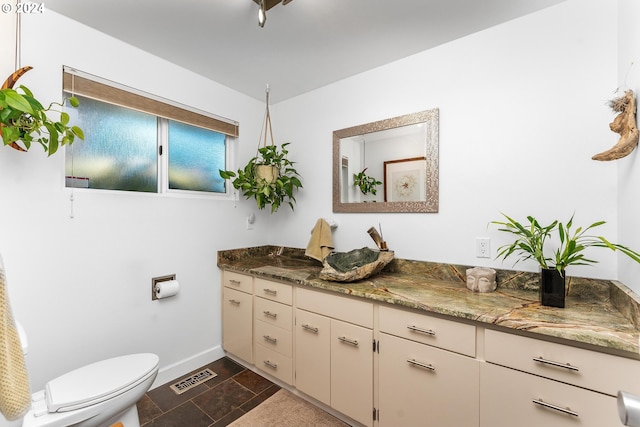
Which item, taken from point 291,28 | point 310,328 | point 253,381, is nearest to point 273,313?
point 310,328

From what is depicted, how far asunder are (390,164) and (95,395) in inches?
83.1

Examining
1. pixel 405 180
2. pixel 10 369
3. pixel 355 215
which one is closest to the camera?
pixel 10 369

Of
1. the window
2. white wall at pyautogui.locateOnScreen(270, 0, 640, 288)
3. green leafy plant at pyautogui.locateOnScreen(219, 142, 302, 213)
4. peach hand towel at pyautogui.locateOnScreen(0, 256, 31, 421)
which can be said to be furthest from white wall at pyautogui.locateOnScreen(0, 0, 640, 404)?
peach hand towel at pyautogui.locateOnScreen(0, 256, 31, 421)

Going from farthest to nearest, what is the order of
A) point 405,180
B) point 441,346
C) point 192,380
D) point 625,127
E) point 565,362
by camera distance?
point 192,380, point 405,180, point 441,346, point 625,127, point 565,362

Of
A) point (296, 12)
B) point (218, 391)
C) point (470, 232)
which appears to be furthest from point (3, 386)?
point (470, 232)

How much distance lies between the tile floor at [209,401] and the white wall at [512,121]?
1373 millimetres

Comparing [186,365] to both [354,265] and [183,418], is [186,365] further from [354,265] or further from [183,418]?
[354,265]

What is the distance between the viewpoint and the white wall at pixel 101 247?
4.96ft

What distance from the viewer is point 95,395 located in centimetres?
127

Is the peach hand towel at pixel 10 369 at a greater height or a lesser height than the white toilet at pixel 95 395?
greater

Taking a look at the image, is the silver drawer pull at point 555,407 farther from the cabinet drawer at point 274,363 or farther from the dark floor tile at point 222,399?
the dark floor tile at point 222,399

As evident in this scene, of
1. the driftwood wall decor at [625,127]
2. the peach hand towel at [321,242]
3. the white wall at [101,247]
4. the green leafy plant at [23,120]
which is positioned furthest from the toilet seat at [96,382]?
the driftwood wall decor at [625,127]

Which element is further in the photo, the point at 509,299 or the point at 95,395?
the point at 509,299

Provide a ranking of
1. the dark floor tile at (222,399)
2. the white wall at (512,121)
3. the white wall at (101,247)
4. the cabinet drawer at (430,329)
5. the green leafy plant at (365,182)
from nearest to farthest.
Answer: the cabinet drawer at (430,329), the white wall at (512,121), the white wall at (101,247), the dark floor tile at (222,399), the green leafy plant at (365,182)
